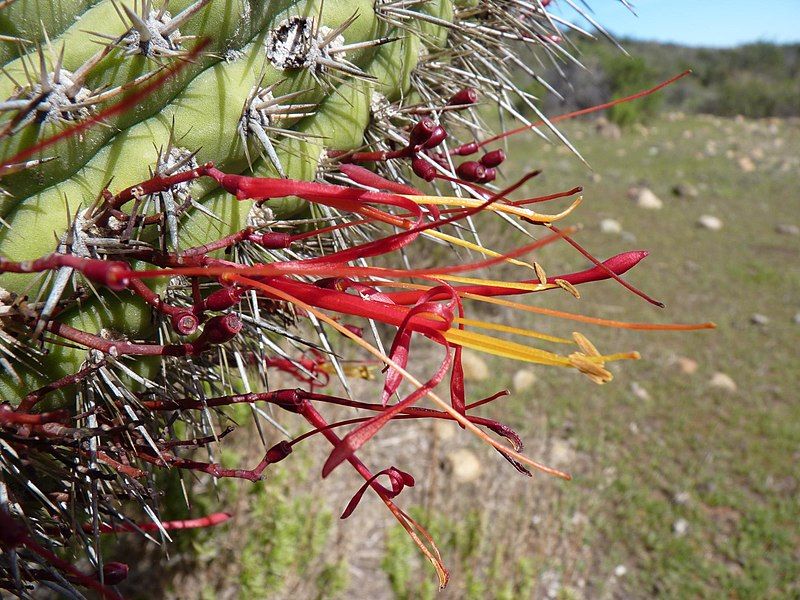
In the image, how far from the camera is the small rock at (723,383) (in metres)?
4.69

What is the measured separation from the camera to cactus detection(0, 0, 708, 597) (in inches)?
26.6

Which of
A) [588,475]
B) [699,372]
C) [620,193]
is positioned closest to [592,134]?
[620,193]

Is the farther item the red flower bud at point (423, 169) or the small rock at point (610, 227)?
the small rock at point (610, 227)

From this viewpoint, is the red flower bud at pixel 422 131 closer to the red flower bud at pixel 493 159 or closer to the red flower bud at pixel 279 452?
the red flower bud at pixel 493 159

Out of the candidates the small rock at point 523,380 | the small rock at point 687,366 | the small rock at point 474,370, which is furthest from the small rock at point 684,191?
the small rock at point 474,370

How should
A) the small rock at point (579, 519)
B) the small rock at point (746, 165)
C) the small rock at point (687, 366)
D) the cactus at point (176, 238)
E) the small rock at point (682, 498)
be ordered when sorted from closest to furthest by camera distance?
the cactus at point (176, 238)
the small rock at point (579, 519)
the small rock at point (682, 498)
the small rock at point (687, 366)
the small rock at point (746, 165)

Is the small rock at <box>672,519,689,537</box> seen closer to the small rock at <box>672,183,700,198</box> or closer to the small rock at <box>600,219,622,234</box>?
the small rock at <box>600,219,622,234</box>

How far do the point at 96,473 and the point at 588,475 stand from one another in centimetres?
326

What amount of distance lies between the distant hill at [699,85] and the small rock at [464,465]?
7299mm

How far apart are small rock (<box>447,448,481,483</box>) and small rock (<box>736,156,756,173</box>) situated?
31.6ft

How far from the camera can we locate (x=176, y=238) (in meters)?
0.74

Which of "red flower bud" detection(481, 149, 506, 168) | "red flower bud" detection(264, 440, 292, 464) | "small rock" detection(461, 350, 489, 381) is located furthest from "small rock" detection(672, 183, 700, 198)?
"red flower bud" detection(264, 440, 292, 464)

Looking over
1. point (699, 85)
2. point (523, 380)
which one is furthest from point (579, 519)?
point (699, 85)

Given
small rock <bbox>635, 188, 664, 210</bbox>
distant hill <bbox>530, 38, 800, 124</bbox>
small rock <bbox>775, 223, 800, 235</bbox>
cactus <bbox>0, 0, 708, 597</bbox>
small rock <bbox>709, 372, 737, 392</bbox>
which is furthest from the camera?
distant hill <bbox>530, 38, 800, 124</bbox>
